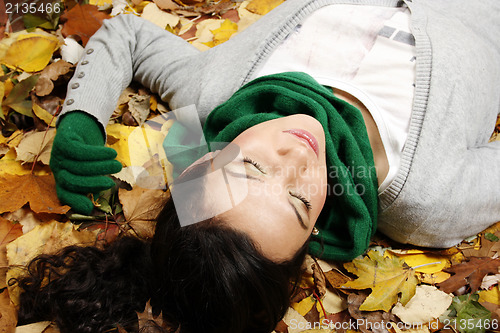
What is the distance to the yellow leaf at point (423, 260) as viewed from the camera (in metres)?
1.73

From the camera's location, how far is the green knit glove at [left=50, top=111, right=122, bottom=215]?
5.30 feet

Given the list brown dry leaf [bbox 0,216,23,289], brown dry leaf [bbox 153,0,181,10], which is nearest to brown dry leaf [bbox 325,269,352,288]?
brown dry leaf [bbox 0,216,23,289]

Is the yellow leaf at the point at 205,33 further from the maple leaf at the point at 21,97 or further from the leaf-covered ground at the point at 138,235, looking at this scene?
the maple leaf at the point at 21,97

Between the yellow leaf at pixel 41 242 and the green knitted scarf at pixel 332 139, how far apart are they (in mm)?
700

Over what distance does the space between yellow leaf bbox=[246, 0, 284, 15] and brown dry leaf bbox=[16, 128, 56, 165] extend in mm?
1444

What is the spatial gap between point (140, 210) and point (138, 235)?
11 cm

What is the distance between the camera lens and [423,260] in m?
1.76

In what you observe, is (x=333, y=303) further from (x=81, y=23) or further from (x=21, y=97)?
(x=81, y=23)

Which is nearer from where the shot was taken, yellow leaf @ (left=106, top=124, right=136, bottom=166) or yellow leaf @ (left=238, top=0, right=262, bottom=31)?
yellow leaf @ (left=106, top=124, right=136, bottom=166)

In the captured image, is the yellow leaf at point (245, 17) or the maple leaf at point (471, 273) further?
the yellow leaf at point (245, 17)

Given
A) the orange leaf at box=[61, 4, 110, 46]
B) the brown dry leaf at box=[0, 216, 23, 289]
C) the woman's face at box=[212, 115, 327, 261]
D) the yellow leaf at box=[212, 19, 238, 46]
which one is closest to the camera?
the woman's face at box=[212, 115, 327, 261]

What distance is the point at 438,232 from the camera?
167 centimetres

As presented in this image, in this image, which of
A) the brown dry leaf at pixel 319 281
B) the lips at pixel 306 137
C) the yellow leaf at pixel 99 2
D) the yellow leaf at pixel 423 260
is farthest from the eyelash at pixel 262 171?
the yellow leaf at pixel 99 2

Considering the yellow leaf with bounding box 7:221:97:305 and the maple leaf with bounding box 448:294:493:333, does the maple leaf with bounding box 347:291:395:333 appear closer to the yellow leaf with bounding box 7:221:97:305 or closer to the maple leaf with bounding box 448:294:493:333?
the maple leaf with bounding box 448:294:493:333
